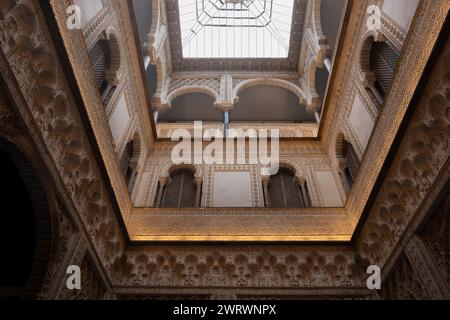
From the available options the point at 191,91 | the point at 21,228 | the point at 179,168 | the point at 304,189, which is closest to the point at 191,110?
the point at 191,91

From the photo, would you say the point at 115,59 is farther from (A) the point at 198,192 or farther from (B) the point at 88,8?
(A) the point at 198,192

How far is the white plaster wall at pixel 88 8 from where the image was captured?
425 cm

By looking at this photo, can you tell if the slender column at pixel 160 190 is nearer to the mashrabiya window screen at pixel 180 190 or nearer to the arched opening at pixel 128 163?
the mashrabiya window screen at pixel 180 190

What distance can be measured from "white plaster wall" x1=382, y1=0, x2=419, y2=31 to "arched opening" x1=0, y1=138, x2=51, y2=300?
4688 millimetres

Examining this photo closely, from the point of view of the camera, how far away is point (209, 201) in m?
6.26

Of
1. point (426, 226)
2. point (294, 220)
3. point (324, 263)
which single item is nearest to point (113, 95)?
point (294, 220)

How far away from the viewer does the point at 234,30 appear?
10.8 meters

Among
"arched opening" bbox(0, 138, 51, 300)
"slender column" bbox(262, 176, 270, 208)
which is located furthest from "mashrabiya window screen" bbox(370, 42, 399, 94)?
"arched opening" bbox(0, 138, 51, 300)

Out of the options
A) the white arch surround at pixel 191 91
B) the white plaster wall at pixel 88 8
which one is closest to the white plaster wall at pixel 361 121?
the white arch surround at pixel 191 91

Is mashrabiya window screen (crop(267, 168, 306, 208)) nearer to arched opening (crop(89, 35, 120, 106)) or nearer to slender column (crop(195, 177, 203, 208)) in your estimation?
slender column (crop(195, 177, 203, 208))

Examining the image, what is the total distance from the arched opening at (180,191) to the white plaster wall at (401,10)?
166 inches

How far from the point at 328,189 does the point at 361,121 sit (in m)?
1.46

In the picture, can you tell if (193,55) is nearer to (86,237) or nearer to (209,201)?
(209,201)

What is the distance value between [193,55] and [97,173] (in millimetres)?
7238
